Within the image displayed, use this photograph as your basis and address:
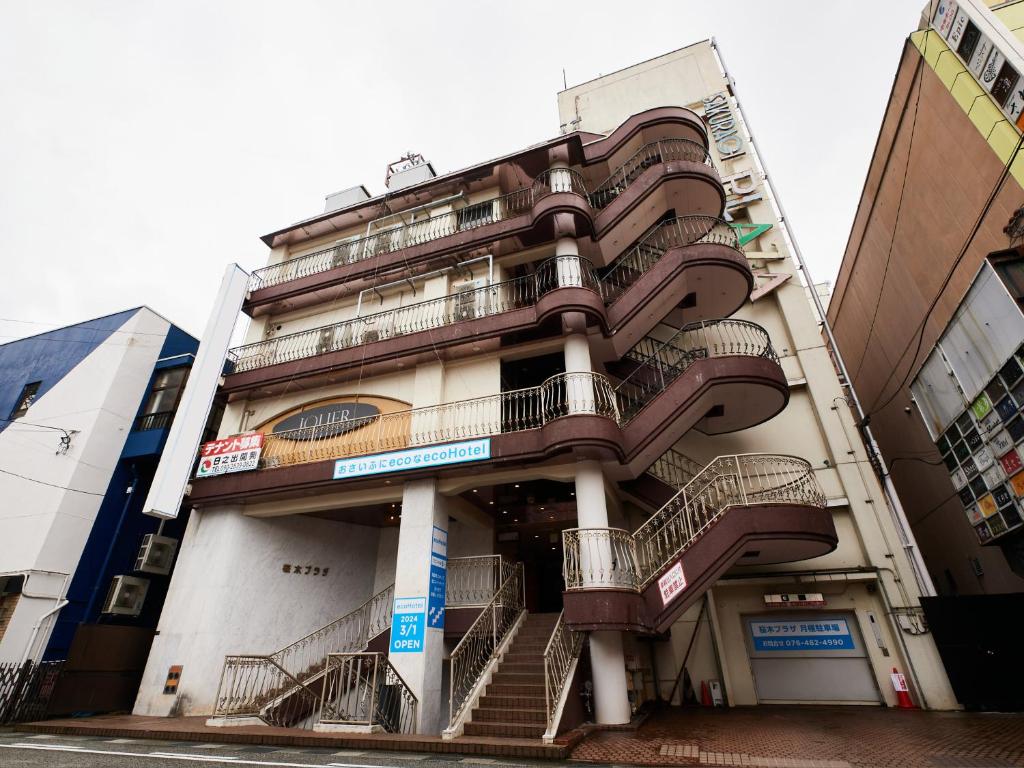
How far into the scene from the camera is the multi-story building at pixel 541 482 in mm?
9406

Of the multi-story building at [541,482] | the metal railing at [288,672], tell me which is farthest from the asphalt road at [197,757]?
the metal railing at [288,672]

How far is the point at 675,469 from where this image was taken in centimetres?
1292

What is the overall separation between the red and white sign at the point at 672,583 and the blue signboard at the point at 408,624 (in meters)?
4.69

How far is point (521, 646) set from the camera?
1026 cm

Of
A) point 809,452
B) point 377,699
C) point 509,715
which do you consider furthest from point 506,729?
point 809,452

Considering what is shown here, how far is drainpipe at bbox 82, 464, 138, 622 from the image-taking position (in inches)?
510

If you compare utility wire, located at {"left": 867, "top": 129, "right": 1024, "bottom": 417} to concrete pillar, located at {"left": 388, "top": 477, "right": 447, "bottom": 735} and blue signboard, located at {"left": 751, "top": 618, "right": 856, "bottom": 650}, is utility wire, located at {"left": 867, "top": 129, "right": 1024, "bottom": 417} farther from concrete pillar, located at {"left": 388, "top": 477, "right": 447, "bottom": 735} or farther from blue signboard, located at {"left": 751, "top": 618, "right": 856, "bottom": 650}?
concrete pillar, located at {"left": 388, "top": 477, "right": 447, "bottom": 735}

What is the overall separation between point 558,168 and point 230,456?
39.4 feet

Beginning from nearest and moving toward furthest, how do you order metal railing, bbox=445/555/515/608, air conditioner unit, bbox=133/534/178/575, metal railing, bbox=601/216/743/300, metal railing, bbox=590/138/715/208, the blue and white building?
metal railing, bbox=445/555/515/608 → the blue and white building → air conditioner unit, bbox=133/534/178/575 → metal railing, bbox=601/216/743/300 → metal railing, bbox=590/138/715/208

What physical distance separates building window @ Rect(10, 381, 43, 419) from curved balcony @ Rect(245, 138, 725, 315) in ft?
23.5

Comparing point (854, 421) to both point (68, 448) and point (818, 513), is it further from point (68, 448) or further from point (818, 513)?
point (68, 448)

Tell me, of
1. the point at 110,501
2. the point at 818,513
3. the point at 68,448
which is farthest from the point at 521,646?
the point at 68,448

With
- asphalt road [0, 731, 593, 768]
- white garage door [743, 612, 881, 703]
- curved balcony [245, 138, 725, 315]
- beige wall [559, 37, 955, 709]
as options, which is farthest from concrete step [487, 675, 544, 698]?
curved balcony [245, 138, 725, 315]

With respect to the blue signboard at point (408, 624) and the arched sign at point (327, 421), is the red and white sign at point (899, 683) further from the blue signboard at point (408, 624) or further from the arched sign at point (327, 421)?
the arched sign at point (327, 421)
